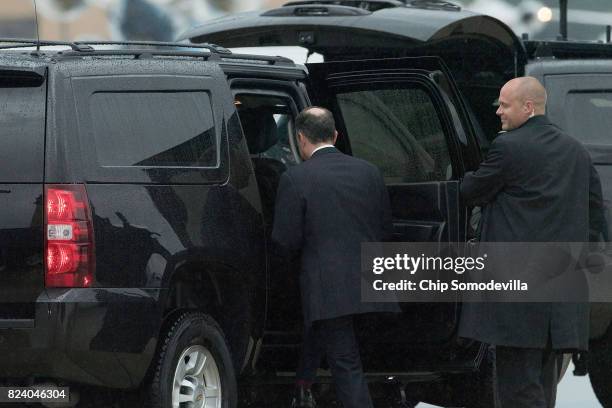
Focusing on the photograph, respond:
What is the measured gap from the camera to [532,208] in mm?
7145

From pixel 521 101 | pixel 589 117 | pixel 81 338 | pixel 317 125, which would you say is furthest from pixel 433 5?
pixel 81 338

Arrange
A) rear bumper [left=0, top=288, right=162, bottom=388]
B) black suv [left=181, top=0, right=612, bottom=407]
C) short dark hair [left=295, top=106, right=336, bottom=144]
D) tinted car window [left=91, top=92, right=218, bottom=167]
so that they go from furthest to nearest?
black suv [left=181, top=0, right=612, bottom=407]
short dark hair [left=295, top=106, right=336, bottom=144]
tinted car window [left=91, top=92, right=218, bottom=167]
rear bumper [left=0, top=288, right=162, bottom=388]

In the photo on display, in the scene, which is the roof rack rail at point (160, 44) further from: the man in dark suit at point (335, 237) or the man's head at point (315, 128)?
the man in dark suit at point (335, 237)

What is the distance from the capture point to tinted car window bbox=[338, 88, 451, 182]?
26.9 feet

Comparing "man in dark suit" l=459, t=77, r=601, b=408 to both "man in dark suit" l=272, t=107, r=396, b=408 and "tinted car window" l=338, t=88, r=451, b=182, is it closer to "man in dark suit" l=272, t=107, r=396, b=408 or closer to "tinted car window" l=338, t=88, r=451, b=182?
"man in dark suit" l=272, t=107, r=396, b=408

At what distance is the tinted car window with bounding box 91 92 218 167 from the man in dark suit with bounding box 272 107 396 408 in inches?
19.1

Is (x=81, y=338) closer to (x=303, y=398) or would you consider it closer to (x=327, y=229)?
(x=327, y=229)

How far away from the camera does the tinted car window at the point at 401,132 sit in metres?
8.20

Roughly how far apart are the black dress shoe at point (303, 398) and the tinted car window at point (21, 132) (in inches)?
84.8

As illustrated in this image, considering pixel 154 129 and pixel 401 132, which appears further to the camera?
pixel 401 132

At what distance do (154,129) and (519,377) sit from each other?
205cm

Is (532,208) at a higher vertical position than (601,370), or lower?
higher

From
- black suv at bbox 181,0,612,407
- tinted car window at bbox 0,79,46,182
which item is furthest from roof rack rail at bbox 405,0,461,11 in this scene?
tinted car window at bbox 0,79,46,182

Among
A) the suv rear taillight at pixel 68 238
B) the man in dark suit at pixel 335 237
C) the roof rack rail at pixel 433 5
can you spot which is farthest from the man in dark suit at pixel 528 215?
the roof rack rail at pixel 433 5
